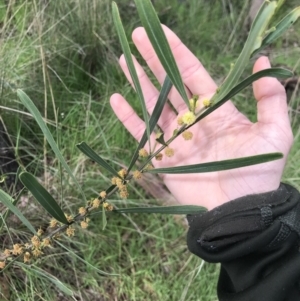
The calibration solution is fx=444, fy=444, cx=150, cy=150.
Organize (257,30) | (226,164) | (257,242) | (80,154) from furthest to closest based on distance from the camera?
(80,154) < (257,242) < (226,164) < (257,30)

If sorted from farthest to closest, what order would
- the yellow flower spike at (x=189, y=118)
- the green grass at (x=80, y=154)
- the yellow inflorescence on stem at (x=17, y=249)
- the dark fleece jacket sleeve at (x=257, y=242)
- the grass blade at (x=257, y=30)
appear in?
the green grass at (x=80, y=154)
the dark fleece jacket sleeve at (x=257, y=242)
the yellow inflorescence on stem at (x=17, y=249)
the yellow flower spike at (x=189, y=118)
the grass blade at (x=257, y=30)

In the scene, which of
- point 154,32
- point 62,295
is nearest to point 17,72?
point 62,295

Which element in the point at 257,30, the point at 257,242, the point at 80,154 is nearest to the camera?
the point at 257,30

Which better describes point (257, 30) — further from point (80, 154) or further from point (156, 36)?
point (80, 154)

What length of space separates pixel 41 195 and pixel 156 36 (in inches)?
9.4

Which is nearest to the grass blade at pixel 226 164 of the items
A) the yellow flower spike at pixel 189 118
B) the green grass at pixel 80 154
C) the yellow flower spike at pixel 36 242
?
the yellow flower spike at pixel 189 118

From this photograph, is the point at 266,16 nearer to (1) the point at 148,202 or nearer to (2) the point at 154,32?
(2) the point at 154,32

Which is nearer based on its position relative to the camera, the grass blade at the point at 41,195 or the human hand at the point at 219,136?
the grass blade at the point at 41,195

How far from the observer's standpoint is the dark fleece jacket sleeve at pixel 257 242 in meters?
0.76

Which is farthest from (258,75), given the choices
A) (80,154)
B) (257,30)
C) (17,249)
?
(80,154)

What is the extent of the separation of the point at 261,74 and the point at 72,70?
0.92 metres

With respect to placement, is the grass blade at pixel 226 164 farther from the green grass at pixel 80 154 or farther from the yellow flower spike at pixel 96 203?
the green grass at pixel 80 154

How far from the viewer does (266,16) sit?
16.9 inches

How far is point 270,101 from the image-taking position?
0.80 m
